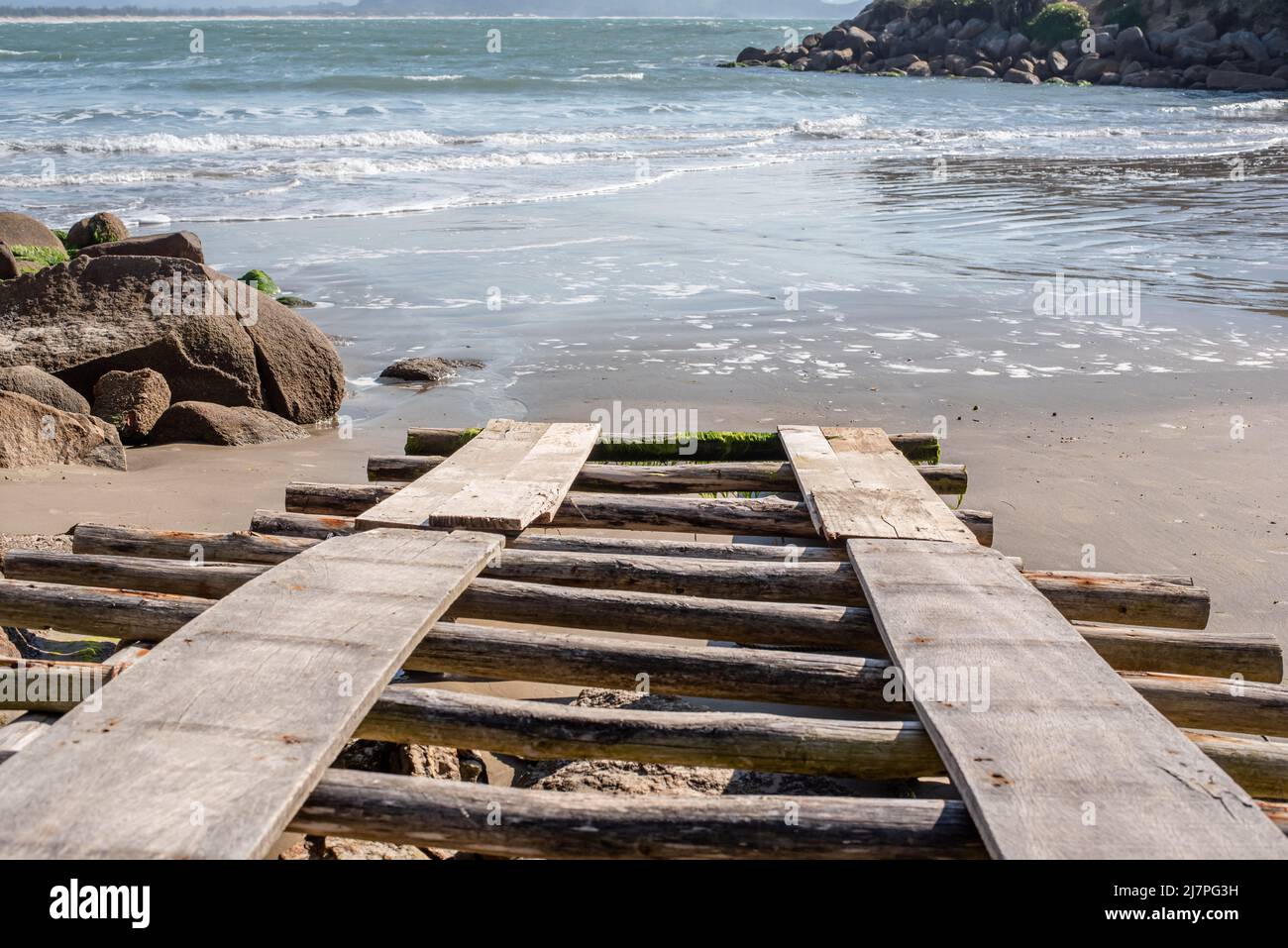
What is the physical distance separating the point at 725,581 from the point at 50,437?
457 centimetres

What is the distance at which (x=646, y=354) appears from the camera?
9188 millimetres

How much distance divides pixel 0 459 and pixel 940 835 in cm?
579

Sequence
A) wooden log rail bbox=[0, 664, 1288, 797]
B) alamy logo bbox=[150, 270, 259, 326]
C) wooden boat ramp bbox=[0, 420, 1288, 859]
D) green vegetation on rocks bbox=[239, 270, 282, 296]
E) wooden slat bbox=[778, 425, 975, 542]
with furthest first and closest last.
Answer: green vegetation on rocks bbox=[239, 270, 282, 296] < alamy logo bbox=[150, 270, 259, 326] < wooden slat bbox=[778, 425, 975, 542] < wooden log rail bbox=[0, 664, 1288, 797] < wooden boat ramp bbox=[0, 420, 1288, 859]

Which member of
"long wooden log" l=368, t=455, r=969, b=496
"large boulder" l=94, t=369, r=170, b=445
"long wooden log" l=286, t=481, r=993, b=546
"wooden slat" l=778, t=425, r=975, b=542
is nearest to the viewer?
"wooden slat" l=778, t=425, r=975, b=542

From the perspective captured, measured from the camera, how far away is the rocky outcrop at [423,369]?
8711 millimetres

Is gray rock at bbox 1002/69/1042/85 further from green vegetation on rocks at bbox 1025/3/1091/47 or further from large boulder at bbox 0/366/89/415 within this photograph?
large boulder at bbox 0/366/89/415

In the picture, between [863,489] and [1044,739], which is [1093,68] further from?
[1044,739]

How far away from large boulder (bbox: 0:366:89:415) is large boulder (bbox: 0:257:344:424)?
424mm

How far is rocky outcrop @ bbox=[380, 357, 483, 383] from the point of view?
8.71m

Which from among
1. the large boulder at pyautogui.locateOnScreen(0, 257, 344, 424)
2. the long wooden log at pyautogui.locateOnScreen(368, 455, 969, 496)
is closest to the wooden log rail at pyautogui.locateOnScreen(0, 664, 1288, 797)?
the long wooden log at pyautogui.locateOnScreen(368, 455, 969, 496)

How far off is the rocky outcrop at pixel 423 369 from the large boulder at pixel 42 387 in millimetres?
2265

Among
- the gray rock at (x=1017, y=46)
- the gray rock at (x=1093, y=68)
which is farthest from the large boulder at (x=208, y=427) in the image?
the gray rock at (x=1017, y=46)
